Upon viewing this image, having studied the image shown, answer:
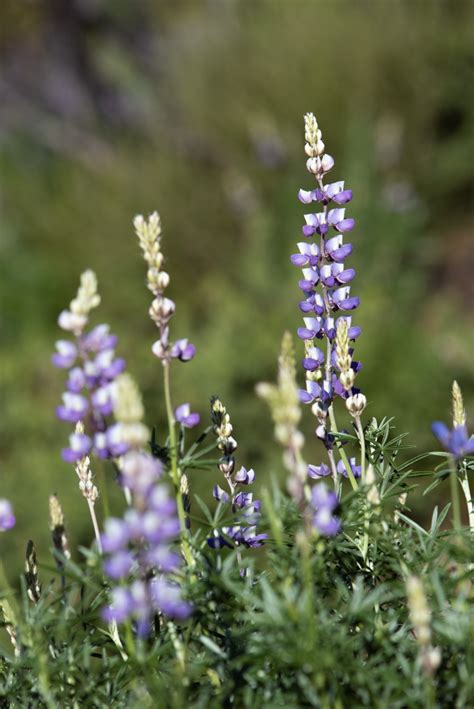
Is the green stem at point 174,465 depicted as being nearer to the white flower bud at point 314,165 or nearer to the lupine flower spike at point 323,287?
the lupine flower spike at point 323,287

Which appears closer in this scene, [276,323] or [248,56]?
[276,323]

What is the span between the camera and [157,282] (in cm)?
97

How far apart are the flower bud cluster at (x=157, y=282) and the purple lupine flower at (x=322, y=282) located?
23 centimetres

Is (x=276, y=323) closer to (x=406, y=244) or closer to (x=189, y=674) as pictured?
(x=406, y=244)

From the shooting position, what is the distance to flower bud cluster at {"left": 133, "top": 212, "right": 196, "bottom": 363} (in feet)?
3.12

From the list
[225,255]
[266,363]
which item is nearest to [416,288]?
[225,255]

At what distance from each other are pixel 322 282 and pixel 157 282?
321mm

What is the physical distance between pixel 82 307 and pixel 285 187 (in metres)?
7.22

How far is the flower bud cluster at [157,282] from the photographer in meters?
0.95

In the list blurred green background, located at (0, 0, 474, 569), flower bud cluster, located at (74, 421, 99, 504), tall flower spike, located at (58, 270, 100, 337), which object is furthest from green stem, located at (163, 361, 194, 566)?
blurred green background, located at (0, 0, 474, 569)

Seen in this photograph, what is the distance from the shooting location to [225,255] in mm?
8812

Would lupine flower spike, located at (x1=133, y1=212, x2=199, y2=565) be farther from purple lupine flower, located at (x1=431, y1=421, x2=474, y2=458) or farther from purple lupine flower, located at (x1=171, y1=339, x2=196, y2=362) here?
purple lupine flower, located at (x1=431, y1=421, x2=474, y2=458)

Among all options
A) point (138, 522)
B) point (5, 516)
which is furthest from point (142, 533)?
point (5, 516)

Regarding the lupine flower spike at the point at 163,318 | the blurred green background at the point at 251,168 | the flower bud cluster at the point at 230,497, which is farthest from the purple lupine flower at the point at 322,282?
the blurred green background at the point at 251,168
